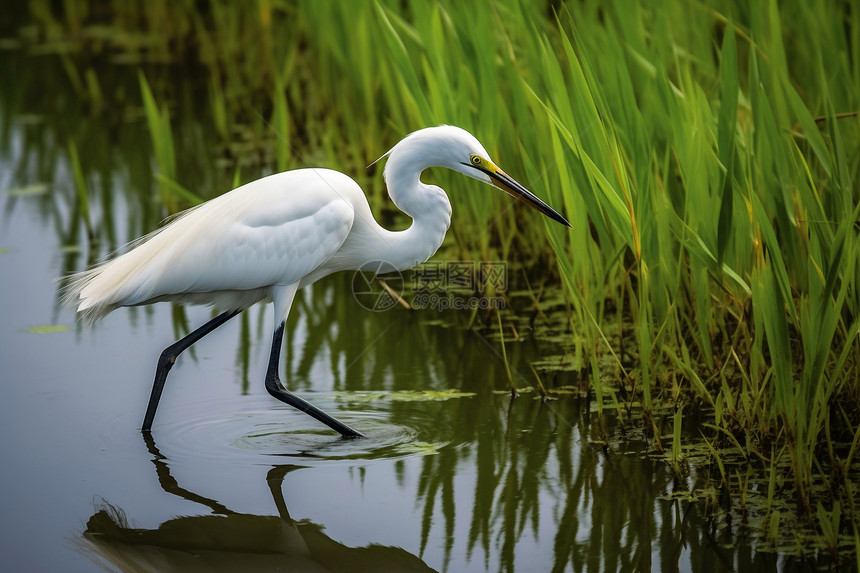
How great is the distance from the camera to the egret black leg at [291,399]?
158 inches

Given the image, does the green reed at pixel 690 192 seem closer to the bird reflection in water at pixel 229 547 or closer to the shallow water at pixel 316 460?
the shallow water at pixel 316 460

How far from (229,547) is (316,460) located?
2.19 ft

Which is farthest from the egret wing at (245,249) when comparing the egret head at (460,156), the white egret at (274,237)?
the egret head at (460,156)

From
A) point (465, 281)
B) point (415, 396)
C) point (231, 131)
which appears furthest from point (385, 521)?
point (231, 131)

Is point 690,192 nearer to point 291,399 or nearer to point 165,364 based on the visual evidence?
point 291,399

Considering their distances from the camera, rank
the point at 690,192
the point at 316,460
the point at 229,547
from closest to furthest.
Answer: the point at 229,547, the point at 690,192, the point at 316,460

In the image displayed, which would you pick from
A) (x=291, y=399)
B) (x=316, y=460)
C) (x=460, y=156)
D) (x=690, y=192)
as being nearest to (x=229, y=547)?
(x=316, y=460)

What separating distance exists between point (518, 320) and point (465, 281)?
1.57 feet

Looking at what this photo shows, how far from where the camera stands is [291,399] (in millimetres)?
4062

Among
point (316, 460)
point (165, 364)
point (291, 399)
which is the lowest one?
point (316, 460)

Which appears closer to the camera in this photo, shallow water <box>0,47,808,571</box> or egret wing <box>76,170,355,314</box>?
shallow water <box>0,47,808,571</box>

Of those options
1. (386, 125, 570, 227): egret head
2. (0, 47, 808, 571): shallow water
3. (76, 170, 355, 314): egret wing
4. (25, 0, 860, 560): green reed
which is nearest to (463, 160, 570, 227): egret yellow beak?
(386, 125, 570, 227): egret head

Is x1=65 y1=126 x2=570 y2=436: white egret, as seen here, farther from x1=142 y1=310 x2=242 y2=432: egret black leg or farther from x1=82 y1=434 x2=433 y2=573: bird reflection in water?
x1=82 y1=434 x2=433 y2=573: bird reflection in water

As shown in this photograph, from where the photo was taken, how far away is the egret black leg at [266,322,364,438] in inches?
158
